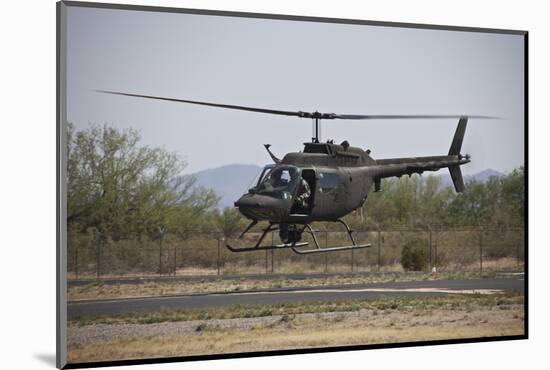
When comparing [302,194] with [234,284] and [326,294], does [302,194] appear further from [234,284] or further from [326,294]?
[234,284]

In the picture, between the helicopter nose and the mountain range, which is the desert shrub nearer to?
the mountain range

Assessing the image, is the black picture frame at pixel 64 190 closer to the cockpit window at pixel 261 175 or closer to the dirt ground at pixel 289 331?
the dirt ground at pixel 289 331

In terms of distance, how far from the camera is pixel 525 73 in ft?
67.7

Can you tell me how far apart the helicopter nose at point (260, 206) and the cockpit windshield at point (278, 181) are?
143mm

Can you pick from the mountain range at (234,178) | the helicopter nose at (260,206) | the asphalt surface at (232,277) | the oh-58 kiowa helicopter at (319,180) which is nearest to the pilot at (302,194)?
the oh-58 kiowa helicopter at (319,180)

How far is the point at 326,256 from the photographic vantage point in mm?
25156

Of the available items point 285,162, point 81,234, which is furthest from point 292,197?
point 81,234

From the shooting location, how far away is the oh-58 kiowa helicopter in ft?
63.1

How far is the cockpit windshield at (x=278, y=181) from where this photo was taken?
1928 centimetres

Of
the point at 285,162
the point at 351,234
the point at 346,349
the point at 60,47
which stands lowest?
the point at 346,349

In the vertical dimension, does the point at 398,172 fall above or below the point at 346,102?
below

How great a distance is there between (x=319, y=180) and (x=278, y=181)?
0.89 meters

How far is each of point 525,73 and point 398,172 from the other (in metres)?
3.07

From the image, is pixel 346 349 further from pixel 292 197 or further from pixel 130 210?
pixel 130 210
